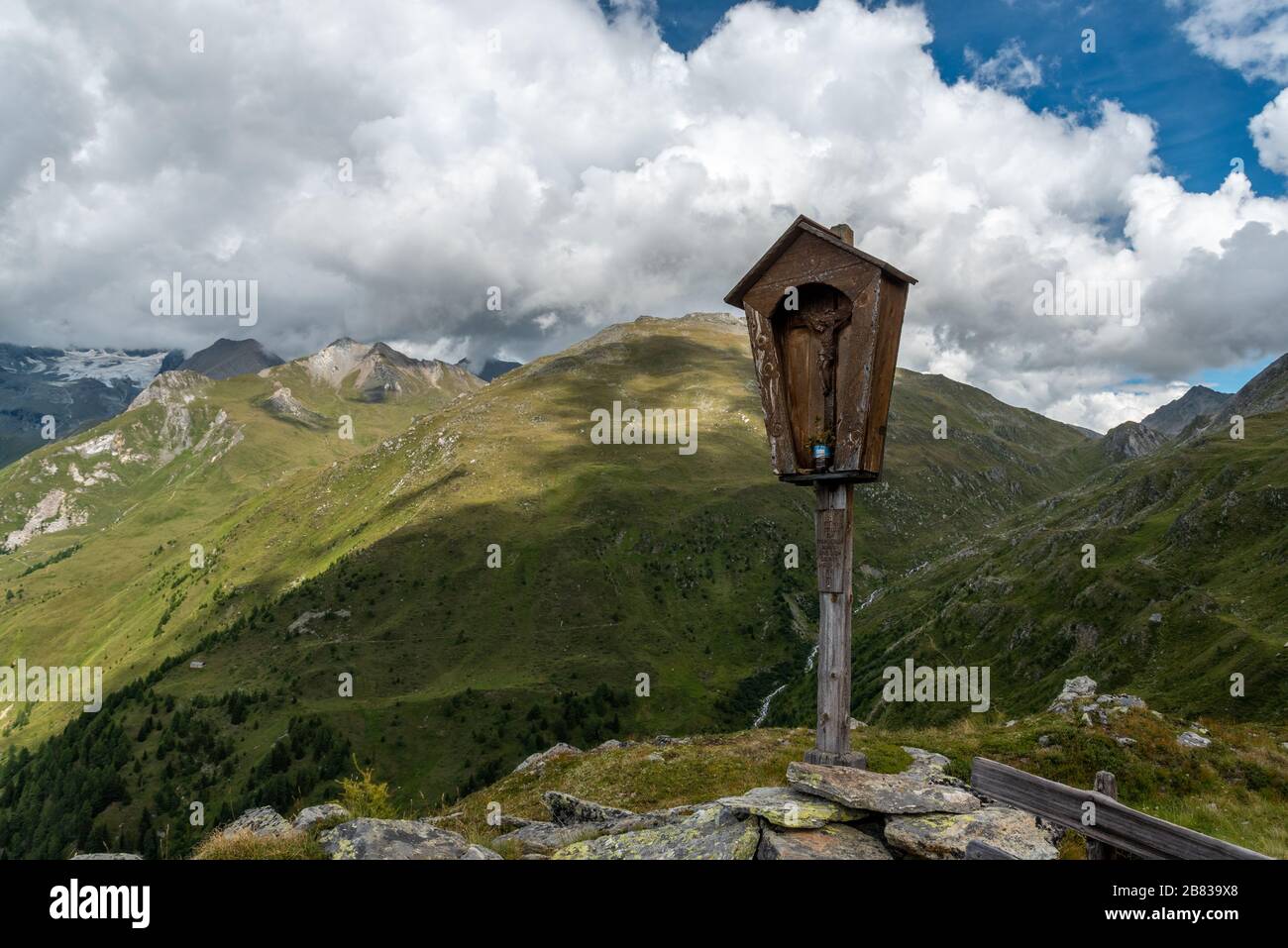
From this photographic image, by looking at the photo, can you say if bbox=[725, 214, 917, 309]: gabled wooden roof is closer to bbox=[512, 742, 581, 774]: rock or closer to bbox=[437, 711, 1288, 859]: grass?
bbox=[437, 711, 1288, 859]: grass

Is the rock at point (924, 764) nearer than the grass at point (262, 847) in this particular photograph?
No

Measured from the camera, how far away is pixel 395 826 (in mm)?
11859

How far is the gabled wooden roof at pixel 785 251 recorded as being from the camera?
43.4ft

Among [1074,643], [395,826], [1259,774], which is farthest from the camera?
[1074,643]

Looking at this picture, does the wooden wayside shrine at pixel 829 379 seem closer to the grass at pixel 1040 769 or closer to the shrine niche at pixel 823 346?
the shrine niche at pixel 823 346

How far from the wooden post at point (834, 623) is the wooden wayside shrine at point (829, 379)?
2 centimetres

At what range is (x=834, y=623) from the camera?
13.4 meters

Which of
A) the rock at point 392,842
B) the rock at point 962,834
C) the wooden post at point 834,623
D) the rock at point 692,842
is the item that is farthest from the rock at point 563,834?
the rock at point 962,834

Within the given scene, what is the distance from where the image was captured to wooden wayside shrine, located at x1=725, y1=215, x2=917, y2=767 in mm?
13148

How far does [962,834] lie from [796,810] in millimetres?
2271

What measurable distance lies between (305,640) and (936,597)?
173048 mm

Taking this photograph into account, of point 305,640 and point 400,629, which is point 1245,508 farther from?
point 305,640

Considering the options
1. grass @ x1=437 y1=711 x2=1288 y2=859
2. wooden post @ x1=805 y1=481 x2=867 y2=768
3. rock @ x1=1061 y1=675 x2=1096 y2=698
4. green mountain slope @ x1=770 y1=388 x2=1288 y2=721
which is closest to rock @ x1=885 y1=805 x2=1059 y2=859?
wooden post @ x1=805 y1=481 x2=867 y2=768
